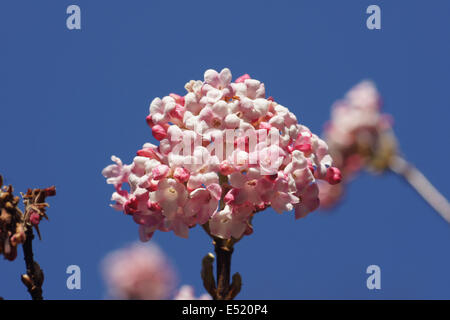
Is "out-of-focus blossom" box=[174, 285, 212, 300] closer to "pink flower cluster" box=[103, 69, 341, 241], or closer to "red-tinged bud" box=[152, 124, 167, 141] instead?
"pink flower cluster" box=[103, 69, 341, 241]

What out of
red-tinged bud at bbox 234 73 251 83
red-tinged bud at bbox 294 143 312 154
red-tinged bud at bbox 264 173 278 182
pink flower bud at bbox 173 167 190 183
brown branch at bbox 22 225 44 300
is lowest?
brown branch at bbox 22 225 44 300

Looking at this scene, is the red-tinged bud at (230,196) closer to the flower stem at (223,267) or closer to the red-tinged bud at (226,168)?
the red-tinged bud at (226,168)

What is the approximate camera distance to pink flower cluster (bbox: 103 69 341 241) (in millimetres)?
3465

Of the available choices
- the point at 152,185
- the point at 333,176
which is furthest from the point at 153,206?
the point at 333,176

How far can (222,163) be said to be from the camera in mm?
3477

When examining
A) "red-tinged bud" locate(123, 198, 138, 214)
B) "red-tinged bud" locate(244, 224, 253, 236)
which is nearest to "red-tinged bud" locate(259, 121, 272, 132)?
"red-tinged bud" locate(244, 224, 253, 236)

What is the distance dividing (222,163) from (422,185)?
7.21 feet

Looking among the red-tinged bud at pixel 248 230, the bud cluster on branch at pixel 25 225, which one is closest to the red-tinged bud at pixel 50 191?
the bud cluster on branch at pixel 25 225

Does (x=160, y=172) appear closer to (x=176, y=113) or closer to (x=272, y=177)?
(x=176, y=113)

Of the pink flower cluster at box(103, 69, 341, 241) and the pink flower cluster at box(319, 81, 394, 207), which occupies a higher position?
the pink flower cluster at box(319, 81, 394, 207)

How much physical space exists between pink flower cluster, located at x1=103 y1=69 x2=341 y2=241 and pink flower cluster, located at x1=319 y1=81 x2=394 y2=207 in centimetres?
237

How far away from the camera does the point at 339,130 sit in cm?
712

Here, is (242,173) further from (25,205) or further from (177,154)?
(25,205)

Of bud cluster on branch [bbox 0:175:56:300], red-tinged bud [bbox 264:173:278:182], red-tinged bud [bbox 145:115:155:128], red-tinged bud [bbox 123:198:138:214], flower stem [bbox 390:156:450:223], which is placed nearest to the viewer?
bud cluster on branch [bbox 0:175:56:300]
